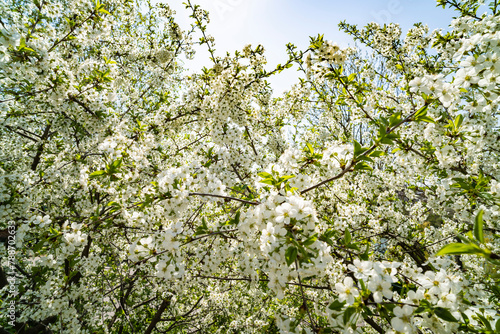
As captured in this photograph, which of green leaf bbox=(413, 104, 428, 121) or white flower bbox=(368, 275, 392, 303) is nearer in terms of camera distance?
white flower bbox=(368, 275, 392, 303)

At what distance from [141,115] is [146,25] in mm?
5850

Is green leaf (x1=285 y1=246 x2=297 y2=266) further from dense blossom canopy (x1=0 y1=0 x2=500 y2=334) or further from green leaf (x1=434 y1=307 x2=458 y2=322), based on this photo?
green leaf (x1=434 y1=307 x2=458 y2=322)

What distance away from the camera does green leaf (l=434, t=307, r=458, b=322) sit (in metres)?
1.51

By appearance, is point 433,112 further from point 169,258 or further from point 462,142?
point 169,258

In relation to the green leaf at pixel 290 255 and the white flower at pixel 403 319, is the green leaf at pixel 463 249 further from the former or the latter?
the green leaf at pixel 290 255

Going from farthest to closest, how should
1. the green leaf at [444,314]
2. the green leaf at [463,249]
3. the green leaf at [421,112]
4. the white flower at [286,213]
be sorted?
the green leaf at [421,112] < the white flower at [286,213] < the green leaf at [444,314] < the green leaf at [463,249]

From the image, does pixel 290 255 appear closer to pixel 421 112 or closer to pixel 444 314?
pixel 444 314

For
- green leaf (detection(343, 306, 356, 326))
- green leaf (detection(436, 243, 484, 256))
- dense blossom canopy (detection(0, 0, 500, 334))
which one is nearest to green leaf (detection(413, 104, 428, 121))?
dense blossom canopy (detection(0, 0, 500, 334))

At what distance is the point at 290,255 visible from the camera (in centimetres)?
174

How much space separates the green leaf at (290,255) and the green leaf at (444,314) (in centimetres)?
98

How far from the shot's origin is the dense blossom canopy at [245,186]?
80.4 inches

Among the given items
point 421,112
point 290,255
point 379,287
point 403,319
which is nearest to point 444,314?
point 403,319

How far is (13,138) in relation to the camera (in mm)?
6449

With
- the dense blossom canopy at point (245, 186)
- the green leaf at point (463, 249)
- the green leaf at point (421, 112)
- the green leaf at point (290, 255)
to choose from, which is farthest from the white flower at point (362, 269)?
the green leaf at point (421, 112)
